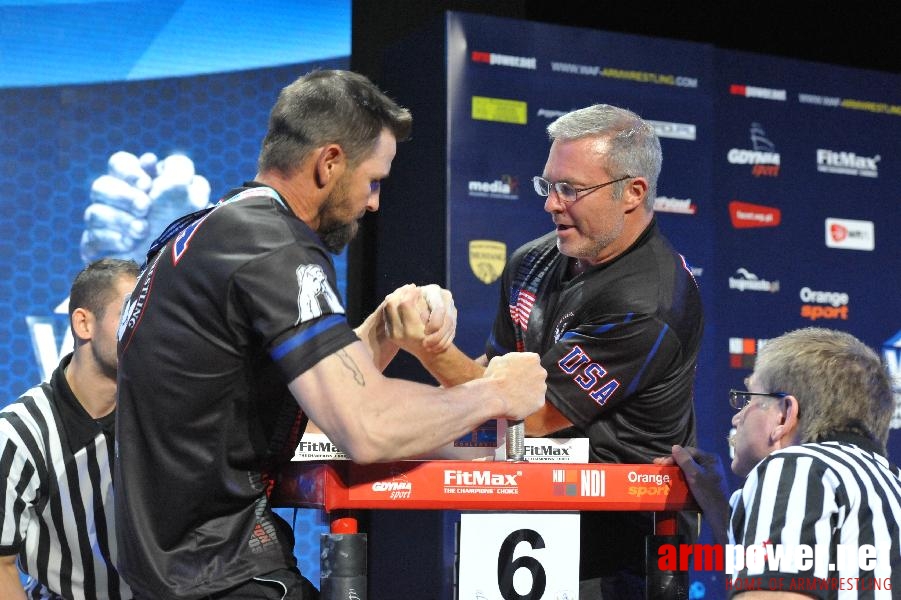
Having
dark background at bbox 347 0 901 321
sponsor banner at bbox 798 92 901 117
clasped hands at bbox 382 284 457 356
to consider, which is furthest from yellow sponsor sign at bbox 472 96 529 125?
clasped hands at bbox 382 284 457 356

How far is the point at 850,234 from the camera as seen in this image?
568 cm

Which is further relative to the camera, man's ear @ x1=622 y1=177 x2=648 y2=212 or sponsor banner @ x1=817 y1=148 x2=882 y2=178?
sponsor banner @ x1=817 y1=148 x2=882 y2=178

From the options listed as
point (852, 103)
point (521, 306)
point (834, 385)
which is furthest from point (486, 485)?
point (852, 103)

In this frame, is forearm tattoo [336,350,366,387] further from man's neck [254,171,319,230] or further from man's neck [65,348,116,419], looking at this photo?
man's neck [65,348,116,419]

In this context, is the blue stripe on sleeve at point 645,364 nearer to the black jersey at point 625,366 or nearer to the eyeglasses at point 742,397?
the black jersey at point 625,366

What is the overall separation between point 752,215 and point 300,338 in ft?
13.9

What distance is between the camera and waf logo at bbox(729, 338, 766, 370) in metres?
5.30

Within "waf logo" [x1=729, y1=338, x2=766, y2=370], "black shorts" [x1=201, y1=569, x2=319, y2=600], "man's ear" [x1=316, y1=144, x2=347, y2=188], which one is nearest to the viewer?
"black shorts" [x1=201, y1=569, x2=319, y2=600]

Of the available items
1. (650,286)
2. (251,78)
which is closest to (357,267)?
(251,78)

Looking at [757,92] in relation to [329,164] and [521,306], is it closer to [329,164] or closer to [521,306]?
[521,306]

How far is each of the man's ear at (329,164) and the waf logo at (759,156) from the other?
3934 millimetres

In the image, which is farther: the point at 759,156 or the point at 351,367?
the point at 759,156

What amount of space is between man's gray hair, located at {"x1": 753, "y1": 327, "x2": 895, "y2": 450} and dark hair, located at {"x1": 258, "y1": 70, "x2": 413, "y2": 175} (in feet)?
3.01

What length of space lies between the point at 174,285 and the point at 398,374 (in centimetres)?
325
